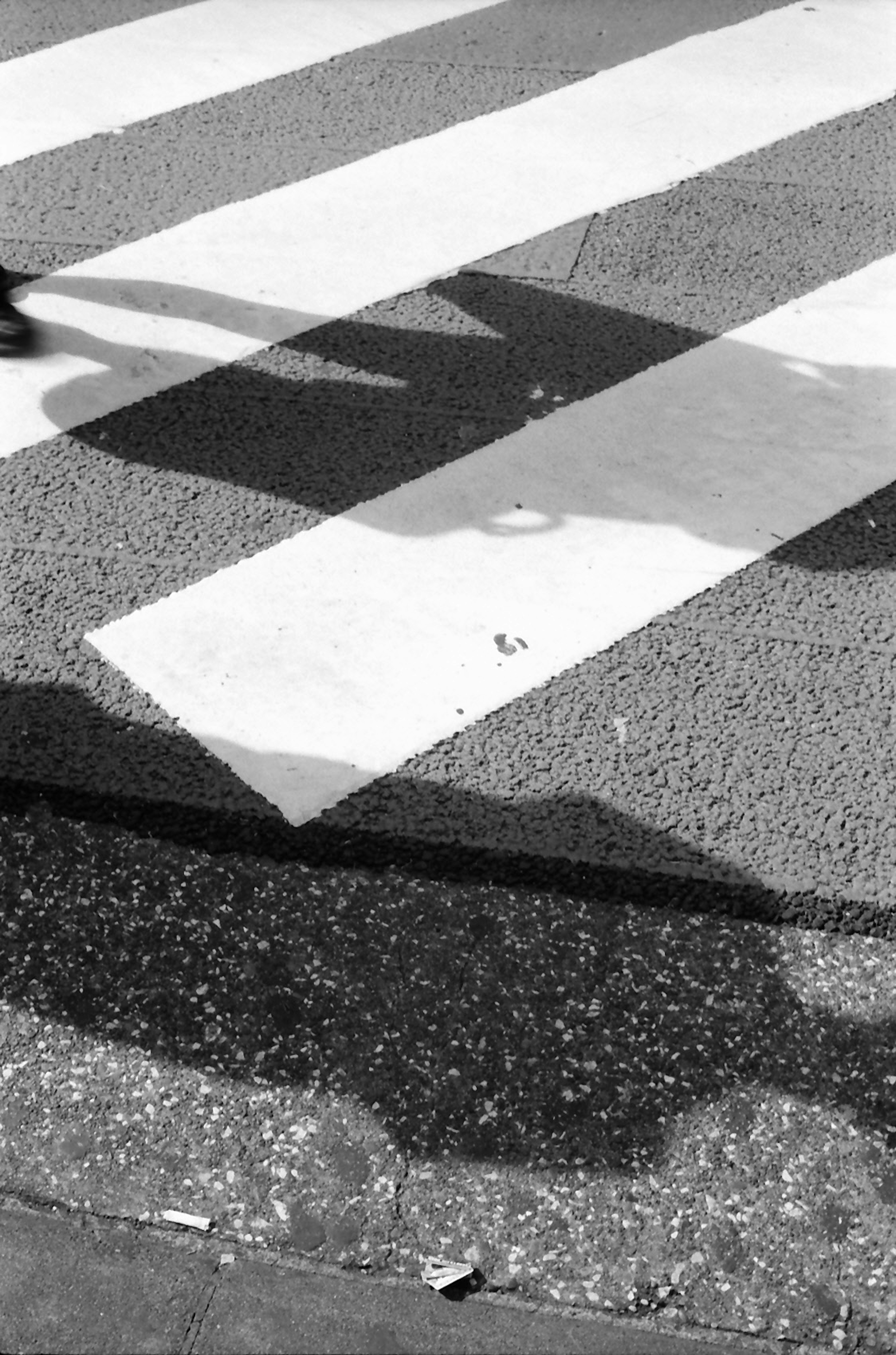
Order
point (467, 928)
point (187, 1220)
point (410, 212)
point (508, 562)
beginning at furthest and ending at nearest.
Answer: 1. point (410, 212)
2. point (508, 562)
3. point (467, 928)
4. point (187, 1220)

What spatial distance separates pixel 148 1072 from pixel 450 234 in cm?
376

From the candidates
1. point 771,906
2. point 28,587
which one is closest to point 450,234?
point 28,587

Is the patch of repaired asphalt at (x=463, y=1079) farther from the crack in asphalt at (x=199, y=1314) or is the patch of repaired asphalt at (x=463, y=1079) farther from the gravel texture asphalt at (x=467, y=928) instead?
the crack in asphalt at (x=199, y=1314)

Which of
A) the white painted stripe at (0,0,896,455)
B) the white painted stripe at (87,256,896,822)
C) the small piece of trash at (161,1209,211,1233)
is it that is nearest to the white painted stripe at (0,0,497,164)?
the white painted stripe at (0,0,896,455)

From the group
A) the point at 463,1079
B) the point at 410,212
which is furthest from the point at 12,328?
the point at 463,1079

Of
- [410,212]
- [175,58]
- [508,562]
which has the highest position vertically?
[175,58]

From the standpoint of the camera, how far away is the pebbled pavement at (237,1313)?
251 centimetres

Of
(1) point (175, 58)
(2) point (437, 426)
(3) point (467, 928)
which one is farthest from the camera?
(1) point (175, 58)

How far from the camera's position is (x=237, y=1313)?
8.39ft

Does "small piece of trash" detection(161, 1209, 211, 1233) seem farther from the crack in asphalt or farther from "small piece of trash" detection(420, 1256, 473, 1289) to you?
"small piece of trash" detection(420, 1256, 473, 1289)

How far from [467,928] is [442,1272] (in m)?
0.77

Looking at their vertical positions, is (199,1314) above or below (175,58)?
below

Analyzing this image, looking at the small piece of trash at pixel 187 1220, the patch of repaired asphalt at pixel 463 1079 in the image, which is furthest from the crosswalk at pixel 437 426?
the small piece of trash at pixel 187 1220

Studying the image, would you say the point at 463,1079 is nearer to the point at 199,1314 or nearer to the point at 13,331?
the point at 199,1314
